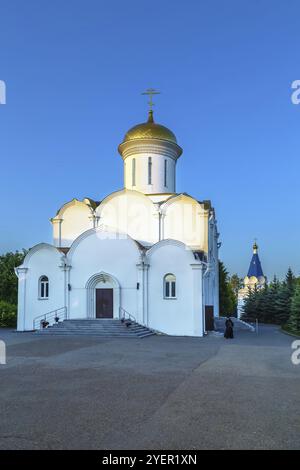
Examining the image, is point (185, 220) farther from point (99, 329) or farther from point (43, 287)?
point (43, 287)

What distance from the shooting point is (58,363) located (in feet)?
38.0

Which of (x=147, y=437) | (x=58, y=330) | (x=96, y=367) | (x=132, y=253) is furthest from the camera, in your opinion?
(x=132, y=253)

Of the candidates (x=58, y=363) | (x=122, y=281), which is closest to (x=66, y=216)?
(x=122, y=281)

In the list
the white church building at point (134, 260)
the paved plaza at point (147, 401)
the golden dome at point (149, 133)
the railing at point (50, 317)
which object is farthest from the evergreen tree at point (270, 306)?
the paved plaza at point (147, 401)

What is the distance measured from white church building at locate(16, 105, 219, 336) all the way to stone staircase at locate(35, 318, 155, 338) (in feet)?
3.24

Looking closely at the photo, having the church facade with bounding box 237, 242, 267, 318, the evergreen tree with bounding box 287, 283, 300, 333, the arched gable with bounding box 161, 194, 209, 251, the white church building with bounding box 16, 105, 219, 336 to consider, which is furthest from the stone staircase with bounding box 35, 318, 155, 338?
the church facade with bounding box 237, 242, 267, 318

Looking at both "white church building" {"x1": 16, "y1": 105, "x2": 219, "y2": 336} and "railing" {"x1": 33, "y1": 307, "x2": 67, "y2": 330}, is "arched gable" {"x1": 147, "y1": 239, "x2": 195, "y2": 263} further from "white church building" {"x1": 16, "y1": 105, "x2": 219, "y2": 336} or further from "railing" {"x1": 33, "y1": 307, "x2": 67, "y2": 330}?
"railing" {"x1": 33, "y1": 307, "x2": 67, "y2": 330}

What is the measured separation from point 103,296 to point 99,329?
8.04 feet

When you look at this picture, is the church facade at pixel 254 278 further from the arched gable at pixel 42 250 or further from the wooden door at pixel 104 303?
the arched gable at pixel 42 250

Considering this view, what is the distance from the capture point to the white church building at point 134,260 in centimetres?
2197

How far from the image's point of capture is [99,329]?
20719 millimetres

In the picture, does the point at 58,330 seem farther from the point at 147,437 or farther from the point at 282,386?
the point at 147,437

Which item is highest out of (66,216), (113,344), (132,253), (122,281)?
(66,216)
